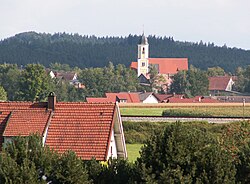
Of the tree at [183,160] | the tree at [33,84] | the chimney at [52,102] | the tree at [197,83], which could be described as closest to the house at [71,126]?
the chimney at [52,102]

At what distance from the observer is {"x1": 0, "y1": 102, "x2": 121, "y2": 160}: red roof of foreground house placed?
28.5 m

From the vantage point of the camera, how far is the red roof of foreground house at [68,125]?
93.6 feet

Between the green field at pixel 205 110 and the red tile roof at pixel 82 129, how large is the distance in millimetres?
37373

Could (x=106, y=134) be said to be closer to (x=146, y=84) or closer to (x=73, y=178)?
(x=73, y=178)

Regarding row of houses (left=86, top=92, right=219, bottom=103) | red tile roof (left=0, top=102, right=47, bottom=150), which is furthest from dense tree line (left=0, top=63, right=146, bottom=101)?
red tile roof (left=0, top=102, right=47, bottom=150)

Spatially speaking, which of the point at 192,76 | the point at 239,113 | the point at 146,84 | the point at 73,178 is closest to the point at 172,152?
the point at 73,178

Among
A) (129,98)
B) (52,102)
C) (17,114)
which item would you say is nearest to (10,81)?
(129,98)

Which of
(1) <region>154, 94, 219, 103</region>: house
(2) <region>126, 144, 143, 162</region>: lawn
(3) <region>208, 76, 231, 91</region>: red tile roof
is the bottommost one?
(2) <region>126, 144, 143, 162</region>: lawn

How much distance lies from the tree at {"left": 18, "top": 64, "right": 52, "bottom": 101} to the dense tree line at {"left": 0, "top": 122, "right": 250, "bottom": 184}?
2618 inches

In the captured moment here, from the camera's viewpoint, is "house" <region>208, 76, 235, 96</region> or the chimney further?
"house" <region>208, 76, 235, 96</region>

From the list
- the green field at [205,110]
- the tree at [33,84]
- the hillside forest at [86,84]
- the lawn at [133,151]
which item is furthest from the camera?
the hillside forest at [86,84]

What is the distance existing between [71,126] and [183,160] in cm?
657

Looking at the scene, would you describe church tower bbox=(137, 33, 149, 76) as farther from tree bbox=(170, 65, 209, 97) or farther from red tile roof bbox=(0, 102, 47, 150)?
red tile roof bbox=(0, 102, 47, 150)

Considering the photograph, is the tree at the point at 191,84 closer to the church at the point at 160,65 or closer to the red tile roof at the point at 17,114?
the church at the point at 160,65
